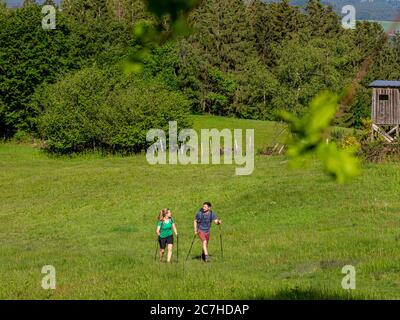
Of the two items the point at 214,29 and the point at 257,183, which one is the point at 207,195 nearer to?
the point at 257,183

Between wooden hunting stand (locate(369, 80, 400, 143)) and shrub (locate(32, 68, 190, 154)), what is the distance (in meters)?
20.6

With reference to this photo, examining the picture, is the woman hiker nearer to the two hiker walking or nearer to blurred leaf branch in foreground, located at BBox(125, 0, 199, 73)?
the two hiker walking

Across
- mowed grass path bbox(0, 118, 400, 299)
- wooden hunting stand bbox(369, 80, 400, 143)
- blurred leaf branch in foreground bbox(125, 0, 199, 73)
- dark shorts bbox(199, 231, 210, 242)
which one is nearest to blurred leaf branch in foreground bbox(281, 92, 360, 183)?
mowed grass path bbox(0, 118, 400, 299)

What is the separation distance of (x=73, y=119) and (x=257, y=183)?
30.4 m

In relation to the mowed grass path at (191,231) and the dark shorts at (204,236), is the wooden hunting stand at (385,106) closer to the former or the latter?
the mowed grass path at (191,231)

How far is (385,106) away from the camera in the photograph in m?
52.7

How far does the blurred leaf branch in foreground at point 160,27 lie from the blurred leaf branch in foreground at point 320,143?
21.7 inches

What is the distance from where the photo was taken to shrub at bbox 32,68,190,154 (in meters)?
64.1

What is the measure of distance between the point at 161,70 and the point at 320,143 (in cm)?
8541

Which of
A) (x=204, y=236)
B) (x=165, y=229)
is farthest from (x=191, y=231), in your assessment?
(x=165, y=229)

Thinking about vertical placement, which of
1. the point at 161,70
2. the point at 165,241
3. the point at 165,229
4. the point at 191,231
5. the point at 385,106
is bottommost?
the point at 191,231

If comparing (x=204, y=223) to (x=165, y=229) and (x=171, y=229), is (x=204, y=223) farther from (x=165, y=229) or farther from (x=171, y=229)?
(x=165, y=229)

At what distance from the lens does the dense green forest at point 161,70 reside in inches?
2562
